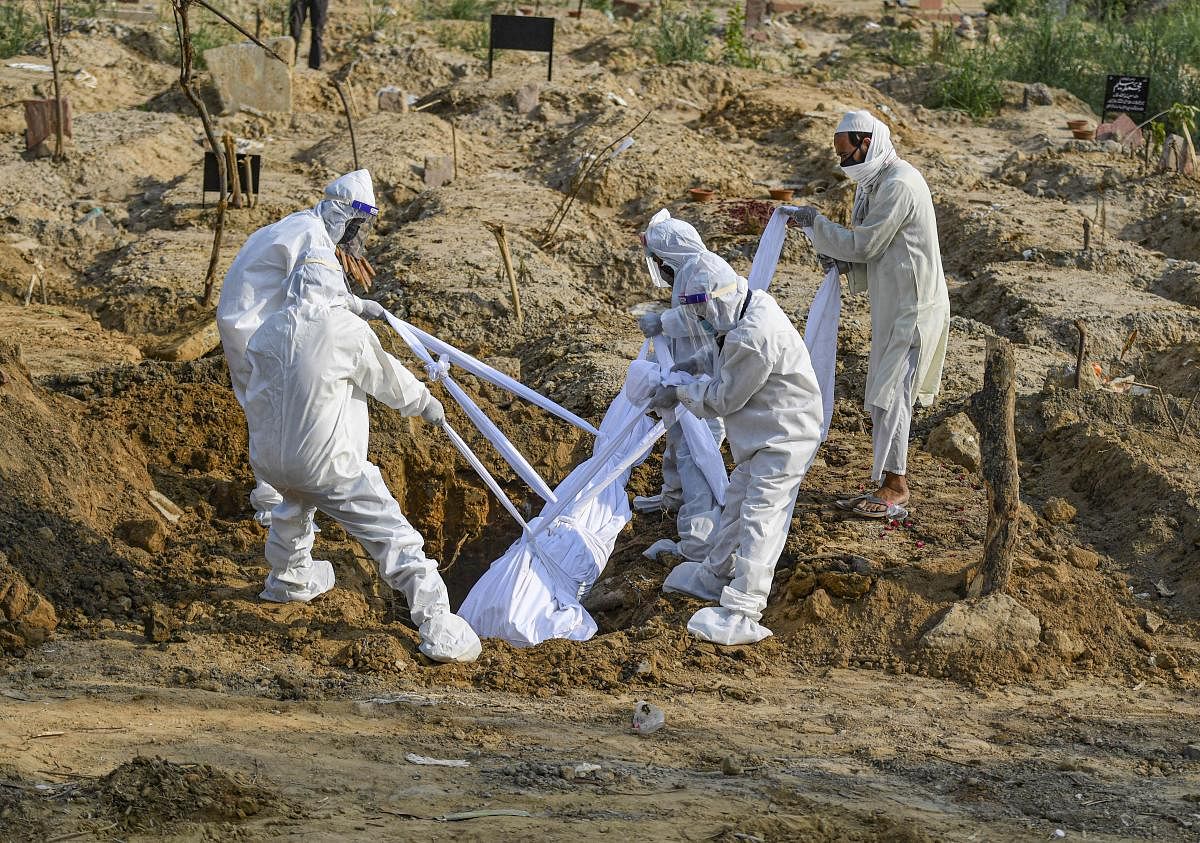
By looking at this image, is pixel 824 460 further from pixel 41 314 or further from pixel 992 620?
pixel 41 314

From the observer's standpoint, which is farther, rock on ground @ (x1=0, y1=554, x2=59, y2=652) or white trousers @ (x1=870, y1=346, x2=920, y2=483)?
white trousers @ (x1=870, y1=346, x2=920, y2=483)

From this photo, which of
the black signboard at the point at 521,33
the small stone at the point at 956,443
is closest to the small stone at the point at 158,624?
the small stone at the point at 956,443

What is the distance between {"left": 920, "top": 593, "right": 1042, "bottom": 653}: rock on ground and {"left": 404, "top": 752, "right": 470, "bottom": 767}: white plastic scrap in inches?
88.5

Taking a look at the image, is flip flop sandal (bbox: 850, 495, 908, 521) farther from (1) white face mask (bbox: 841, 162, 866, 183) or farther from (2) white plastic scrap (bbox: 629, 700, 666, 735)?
(2) white plastic scrap (bbox: 629, 700, 666, 735)

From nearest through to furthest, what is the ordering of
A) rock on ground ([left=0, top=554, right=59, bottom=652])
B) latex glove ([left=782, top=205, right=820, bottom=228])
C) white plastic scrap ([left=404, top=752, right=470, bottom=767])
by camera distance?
white plastic scrap ([left=404, top=752, right=470, bottom=767]), rock on ground ([left=0, top=554, right=59, bottom=652]), latex glove ([left=782, top=205, right=820, bottom=228])

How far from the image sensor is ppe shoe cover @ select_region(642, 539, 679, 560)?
287 inches

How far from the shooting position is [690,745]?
17.6 feet

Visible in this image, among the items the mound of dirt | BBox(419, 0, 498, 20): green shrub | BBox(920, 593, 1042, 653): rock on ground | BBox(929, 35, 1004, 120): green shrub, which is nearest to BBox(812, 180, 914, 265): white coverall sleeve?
BBox(920, 593, 1042, 653): rock on ground

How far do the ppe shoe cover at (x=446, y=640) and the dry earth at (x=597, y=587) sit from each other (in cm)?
11

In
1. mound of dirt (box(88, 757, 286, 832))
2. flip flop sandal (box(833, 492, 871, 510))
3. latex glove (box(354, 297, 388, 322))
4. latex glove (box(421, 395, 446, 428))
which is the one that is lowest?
flip flop sandal (box(833, 492, 871, 510))

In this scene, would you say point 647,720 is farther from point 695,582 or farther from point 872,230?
point 872,230

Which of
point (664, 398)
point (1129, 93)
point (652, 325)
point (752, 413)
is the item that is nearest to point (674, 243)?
point (652, 325)

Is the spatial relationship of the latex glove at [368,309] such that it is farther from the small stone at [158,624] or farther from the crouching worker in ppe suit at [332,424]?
the small stone at [158,624]

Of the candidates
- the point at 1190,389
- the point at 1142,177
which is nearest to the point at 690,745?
the point at 1190,389
